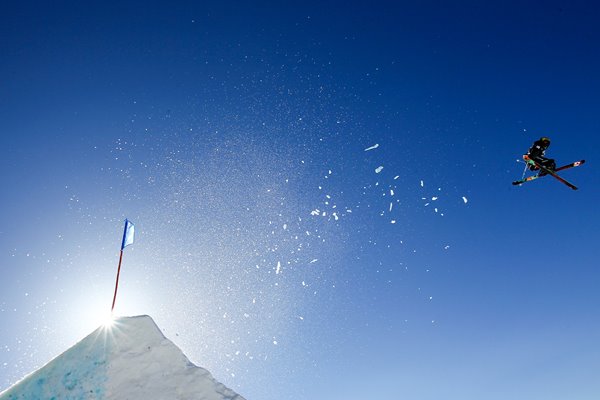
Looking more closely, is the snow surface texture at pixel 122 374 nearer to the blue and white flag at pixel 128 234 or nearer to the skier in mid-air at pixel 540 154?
the blue and white flag at pixel 128 234

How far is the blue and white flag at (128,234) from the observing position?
39.9ft

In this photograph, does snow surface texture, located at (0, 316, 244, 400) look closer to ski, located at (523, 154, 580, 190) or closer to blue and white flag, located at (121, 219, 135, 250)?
blue and white flag, located at (121, 219, 135, 250)

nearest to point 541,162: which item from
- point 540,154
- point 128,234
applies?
point 540,154

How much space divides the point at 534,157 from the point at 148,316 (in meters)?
15.0

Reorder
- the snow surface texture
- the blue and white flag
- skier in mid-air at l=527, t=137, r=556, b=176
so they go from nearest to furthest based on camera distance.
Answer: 1. the snow surface texture
2. the blue and white flag
3. skier in mid-air at l=527, t=137, r=556, b=176

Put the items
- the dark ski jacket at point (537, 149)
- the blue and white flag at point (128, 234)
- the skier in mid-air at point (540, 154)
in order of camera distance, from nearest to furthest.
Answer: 1. the blue and white flag at point (128, 234)
2. the skier in mid-air at point (540, 154)
3. the dark ski jacket at point (537, 149)

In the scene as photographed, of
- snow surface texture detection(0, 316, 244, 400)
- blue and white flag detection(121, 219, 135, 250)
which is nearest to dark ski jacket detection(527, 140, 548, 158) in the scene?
snow surface texture detection(0, 316, 244, 400)

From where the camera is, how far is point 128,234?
12.3 m

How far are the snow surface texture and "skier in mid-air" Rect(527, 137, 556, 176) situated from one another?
45.5 feet

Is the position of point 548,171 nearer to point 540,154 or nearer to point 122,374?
point 540,154

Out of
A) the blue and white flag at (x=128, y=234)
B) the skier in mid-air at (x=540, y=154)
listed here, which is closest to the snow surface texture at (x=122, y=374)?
the blue and white flag at (x=128, y=234)

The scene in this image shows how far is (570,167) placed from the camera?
18547 millimetres

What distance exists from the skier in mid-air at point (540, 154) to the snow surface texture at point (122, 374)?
13883mm

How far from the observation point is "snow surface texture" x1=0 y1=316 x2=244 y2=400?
32.2 feet
